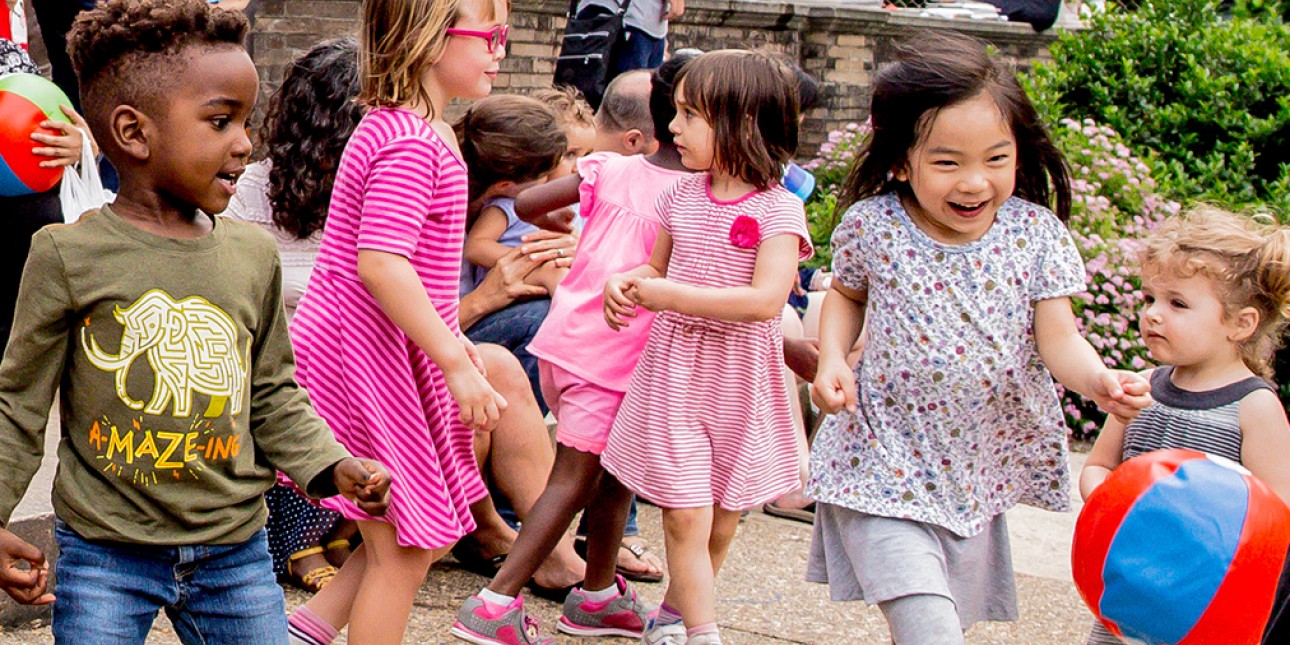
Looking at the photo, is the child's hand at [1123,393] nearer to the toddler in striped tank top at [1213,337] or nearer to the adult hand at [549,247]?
the toddler in striped tank top at [1213,337]

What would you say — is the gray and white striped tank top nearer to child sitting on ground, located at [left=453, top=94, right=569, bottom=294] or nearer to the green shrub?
child sitting on ground, located at [left=453, top=94, right=569, bottom=294]

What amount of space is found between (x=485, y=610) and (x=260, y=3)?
14.8 feet

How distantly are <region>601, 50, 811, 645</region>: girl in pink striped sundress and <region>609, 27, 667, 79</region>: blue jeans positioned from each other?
374 centimetres

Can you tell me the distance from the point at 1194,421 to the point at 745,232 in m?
1.16

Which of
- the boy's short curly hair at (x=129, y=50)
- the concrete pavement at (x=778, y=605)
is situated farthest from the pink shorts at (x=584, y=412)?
the boy's short curly hair at (x=129, y=50)

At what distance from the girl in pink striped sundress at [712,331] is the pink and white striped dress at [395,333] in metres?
0.61

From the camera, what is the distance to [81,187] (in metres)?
4.62

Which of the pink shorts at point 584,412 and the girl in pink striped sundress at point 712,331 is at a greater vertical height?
the girl in pink striped sundress at point 712,331

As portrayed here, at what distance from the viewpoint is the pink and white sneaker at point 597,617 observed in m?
4.31

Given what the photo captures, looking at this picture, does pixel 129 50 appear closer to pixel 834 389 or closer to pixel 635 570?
pixel 834 389

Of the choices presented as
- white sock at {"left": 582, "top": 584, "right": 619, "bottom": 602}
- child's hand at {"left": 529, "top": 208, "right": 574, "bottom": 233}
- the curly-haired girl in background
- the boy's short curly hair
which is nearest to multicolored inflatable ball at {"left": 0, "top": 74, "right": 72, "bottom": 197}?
the curly-haired girl in background

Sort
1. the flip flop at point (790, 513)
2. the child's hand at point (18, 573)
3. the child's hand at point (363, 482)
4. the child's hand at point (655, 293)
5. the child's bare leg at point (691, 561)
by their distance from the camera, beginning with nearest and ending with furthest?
the child's hand at point (18, 573) → the child's hand at point (363, 482) → the child's hand at point (655, 293) → the child's bare leg at point (691, 561) → the flip flop at point (790, 513)

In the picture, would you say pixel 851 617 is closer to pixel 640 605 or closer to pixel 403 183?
pixel 640 605

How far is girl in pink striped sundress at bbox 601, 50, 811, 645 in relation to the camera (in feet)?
12.8
